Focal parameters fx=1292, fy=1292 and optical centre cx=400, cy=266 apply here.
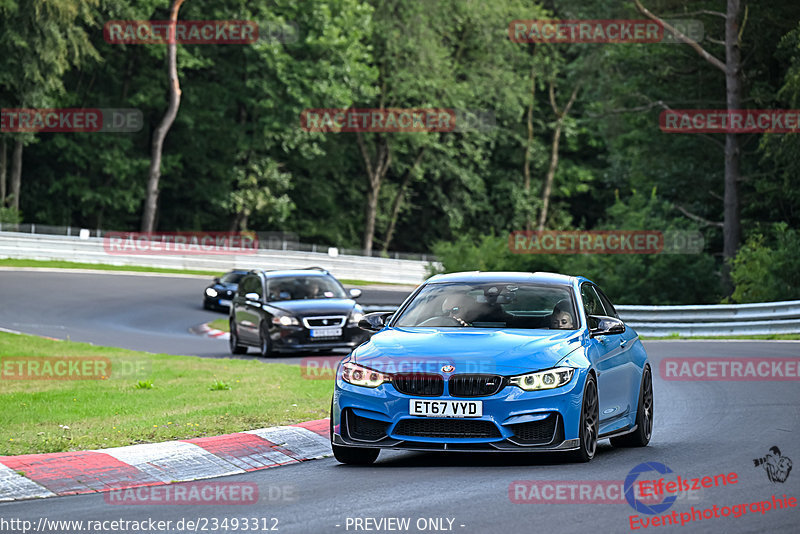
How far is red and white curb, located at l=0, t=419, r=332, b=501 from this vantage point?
8680 millimetres

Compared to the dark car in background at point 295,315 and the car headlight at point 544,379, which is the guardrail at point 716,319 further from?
→ the car headlight at point 544,379

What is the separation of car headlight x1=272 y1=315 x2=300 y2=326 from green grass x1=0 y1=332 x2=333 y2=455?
2934 mm

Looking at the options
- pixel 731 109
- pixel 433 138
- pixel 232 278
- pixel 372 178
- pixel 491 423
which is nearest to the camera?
pixel 491 423

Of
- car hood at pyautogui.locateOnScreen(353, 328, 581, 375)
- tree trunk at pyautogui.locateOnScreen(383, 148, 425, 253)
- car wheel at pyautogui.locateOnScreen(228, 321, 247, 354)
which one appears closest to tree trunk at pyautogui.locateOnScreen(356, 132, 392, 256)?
tree trunk at pyautogui.locateOnScreen(383, 148, 425, 253)

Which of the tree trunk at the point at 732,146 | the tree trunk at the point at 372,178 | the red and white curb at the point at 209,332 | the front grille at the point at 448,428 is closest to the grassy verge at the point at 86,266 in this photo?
the red and white curb at the point at 209,332

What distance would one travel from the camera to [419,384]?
9.39 metres

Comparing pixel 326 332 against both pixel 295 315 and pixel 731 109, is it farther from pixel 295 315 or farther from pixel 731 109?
pixel 731 109

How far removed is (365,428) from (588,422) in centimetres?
167

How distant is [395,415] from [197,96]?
177ft

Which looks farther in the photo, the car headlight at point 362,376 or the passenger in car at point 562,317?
the passenger in car at point 562,317

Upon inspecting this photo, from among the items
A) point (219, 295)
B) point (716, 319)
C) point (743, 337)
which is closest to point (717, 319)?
point (716, 319)

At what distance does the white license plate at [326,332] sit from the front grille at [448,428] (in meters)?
13.8

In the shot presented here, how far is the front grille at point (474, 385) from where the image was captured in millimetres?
9273

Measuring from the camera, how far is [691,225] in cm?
3531
